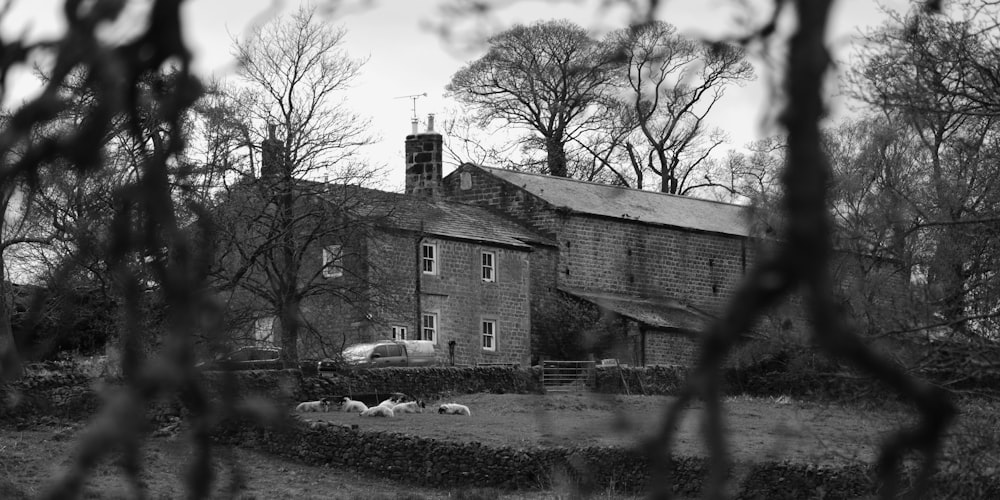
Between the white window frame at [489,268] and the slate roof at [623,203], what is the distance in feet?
12.4

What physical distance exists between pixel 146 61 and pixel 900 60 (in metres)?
9.82

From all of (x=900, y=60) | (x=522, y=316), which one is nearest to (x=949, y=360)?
(x=900, y=60)

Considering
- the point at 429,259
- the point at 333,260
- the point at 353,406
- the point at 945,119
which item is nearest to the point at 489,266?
the point at 429,259

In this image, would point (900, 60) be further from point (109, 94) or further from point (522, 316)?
point (522, 316)

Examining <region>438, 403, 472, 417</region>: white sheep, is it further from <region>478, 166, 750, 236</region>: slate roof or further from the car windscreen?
<region>478, 166, 750, 236</region>: slate roof

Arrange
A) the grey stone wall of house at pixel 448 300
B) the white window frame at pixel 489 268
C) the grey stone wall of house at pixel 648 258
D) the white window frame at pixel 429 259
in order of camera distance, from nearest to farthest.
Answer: the grey stone wall of house at pixel 448 300 → the white window frame at pixel 429 259 → the white window frame at pixel 489 268 → the grey stone wall of house at pixel 648 258

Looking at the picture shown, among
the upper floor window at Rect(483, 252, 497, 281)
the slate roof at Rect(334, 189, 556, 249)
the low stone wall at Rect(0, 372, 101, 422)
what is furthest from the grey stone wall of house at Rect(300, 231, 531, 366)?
the low stone wall at Rect(0, 372, 101, 422)

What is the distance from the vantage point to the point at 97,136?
2164 millimetres

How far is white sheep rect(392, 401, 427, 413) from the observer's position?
89.3 feet

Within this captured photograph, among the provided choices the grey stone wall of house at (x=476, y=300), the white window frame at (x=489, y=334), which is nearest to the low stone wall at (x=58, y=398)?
the grey stone wall of house at (x=476, y=300)

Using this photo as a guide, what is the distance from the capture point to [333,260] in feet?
104

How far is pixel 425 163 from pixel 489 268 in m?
7.51

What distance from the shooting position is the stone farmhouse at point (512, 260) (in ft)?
116

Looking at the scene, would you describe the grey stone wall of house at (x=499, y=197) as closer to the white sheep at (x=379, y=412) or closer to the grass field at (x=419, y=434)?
the grass field at (x=419, y=434)
